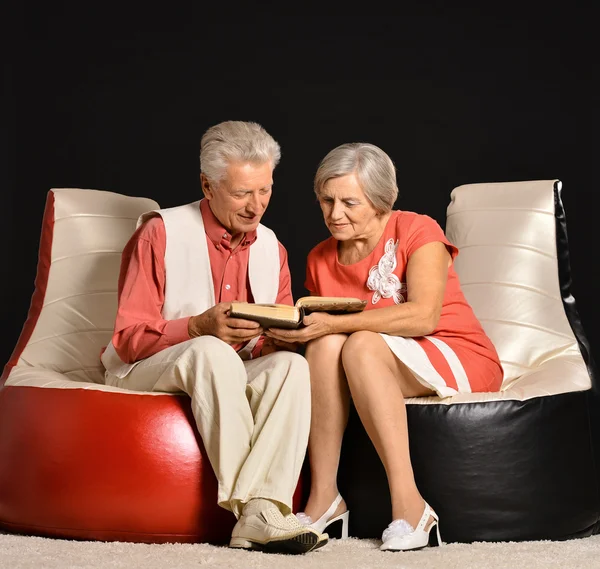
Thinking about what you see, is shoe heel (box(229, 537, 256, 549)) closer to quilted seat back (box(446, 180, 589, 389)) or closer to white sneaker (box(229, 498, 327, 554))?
white sneaker (box(229, 498, 327, 554))

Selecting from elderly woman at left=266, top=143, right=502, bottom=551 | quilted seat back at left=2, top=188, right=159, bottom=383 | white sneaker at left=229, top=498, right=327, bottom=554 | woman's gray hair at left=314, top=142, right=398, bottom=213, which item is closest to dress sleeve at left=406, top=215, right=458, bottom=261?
→ elderly woman at left=266, top=143, right=502, bottom=551

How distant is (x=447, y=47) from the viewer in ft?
15.7

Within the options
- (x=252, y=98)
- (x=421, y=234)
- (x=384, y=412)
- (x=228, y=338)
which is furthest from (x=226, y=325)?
(x=252, y=98)

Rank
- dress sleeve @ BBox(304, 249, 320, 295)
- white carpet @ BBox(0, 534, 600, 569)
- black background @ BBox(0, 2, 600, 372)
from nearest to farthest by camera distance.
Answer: white carpet @ BBox(0, 534, 600, 569), dress sleeve @ BBox(304, 249, 320, 295), black background @ BBox(0, 2, 600, 372)

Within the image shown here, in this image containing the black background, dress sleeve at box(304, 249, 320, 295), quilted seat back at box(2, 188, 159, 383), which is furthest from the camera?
the black background

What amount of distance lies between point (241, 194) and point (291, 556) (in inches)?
42.0

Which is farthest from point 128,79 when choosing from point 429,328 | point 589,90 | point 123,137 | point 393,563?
point 393,563

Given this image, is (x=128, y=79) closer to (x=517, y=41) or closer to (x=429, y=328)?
(x=517, y=41)

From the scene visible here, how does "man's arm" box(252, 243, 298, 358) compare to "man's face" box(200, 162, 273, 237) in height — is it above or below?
below

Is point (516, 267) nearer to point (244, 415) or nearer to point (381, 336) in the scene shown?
point (381, 336)

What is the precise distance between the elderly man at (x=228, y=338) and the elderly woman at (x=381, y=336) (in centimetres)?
12

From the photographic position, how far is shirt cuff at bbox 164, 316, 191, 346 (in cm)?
300

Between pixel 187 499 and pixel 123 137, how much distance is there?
7.90ft

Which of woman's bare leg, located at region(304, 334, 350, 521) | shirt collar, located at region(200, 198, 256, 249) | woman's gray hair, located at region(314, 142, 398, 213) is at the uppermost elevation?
woman's gray hair, located at region(314, 142, 398, 213)
